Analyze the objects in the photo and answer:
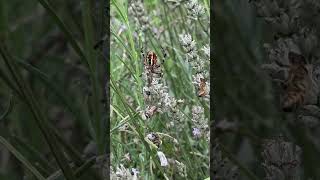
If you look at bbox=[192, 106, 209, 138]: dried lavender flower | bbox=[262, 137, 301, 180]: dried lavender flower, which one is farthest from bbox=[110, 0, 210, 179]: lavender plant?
bbox=[262, 137, 301, 180]: dried lavender flower

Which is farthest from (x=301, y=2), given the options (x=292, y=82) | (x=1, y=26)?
(x=1, y=26)

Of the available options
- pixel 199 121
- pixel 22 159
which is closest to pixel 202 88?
pixel 199 121

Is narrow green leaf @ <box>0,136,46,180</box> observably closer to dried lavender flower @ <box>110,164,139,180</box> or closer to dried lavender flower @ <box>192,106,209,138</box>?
dried lavender flower @ <box>110,164,139,180</box>

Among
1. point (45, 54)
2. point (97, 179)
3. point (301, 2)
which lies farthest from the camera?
point (45, 54)

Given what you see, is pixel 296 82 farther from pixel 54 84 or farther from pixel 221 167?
pixel 54 84

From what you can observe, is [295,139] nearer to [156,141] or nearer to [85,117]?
[156,141]

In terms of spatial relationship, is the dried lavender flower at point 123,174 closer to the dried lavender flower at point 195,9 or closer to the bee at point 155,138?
the bee at point 155,138

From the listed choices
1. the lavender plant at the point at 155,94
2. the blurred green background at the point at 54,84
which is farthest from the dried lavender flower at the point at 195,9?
the blurred green background at the point at 54,84
